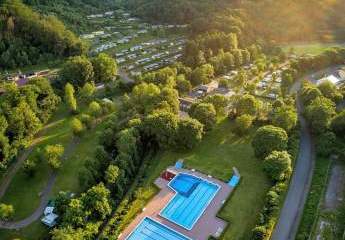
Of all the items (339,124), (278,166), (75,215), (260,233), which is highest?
(339,124)

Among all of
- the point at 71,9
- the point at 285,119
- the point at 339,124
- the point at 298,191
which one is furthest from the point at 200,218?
the point at 71,9

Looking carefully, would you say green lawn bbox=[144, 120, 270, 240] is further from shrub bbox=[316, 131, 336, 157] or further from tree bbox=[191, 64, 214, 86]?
tree bbox=[191, 64, 214, 86]

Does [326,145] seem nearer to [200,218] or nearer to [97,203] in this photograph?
[200,218]

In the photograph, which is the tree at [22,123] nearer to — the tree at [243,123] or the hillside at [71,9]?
the tree at [243,123]

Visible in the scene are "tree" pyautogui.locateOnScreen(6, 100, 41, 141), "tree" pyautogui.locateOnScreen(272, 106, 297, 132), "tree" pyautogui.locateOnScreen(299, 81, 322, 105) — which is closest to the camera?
"tree" pyautogui.locateOnScreen(6, 100, 41, 141)

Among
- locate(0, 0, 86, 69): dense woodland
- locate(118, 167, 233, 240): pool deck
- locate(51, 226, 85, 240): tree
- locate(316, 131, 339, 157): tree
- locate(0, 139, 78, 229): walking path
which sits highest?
locate(0, 0, 86, 69): dense woodland

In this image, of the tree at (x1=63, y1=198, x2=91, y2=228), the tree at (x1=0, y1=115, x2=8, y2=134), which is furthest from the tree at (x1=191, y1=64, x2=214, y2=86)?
the tree at (x1=63, y1=198, x2=91, y2=228)
